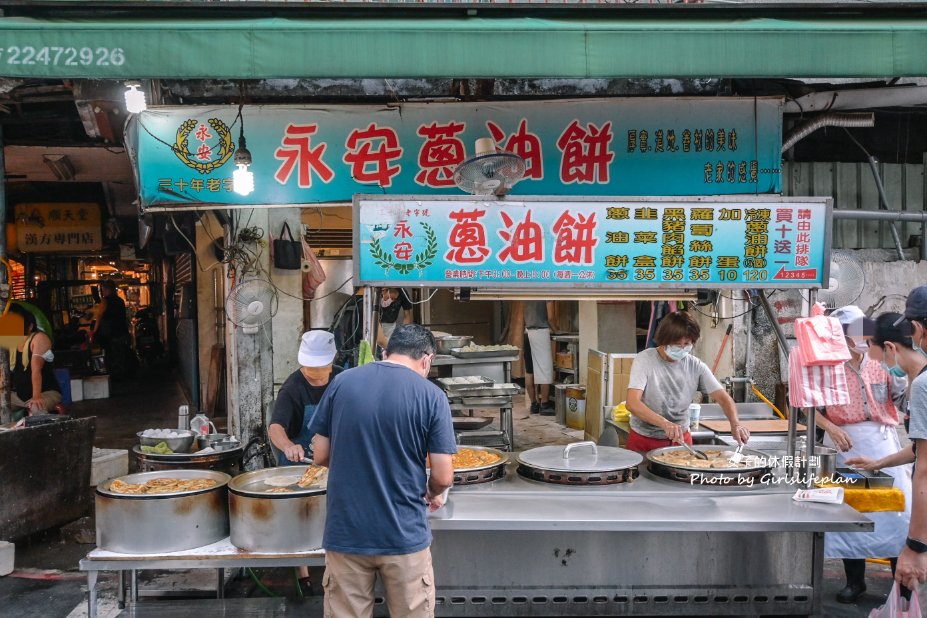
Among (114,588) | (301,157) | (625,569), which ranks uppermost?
(301,157)

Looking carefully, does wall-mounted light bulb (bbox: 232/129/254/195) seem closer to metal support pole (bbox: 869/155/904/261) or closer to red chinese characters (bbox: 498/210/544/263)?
red chinese characters (bbox: 498/210/544/263)

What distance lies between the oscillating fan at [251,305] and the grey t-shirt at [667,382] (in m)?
4.04

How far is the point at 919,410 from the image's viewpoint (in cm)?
327

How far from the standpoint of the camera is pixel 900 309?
25.5 feet

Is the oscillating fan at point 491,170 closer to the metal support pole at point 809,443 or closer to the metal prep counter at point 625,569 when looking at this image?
the metal prep counter at point 625,569

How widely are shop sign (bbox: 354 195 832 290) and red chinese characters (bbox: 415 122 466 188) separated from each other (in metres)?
2.45

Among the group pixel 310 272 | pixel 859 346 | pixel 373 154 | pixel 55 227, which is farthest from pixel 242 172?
pixel 55 227

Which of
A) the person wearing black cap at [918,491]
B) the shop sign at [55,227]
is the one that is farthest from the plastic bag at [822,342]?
the shop sign at [55,227]

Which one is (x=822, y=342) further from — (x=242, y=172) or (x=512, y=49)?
(x=242, y=172)

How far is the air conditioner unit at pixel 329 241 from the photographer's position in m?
10.9

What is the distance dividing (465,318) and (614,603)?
37.6 feet

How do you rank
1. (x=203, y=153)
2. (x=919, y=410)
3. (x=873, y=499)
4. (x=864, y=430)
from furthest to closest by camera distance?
(x=203, y=153), (x=864, y=430), (x=873, y=499), (x=919, y=410)

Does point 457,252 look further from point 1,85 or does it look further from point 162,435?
point 1,85

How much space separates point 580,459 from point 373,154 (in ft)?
11.0
